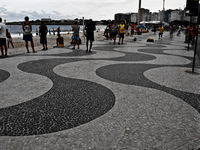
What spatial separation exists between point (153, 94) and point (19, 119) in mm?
2662

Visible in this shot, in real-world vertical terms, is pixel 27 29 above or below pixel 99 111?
above

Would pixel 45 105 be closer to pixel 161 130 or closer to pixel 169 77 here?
pixel 161 130

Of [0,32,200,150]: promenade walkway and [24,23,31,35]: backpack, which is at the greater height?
[24,23,31,35]: backpack

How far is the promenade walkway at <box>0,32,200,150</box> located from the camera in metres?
2.26

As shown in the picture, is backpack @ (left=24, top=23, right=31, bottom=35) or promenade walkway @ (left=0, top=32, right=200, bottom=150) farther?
backpack @ (left=24, top=23, right=31, bottom=35)

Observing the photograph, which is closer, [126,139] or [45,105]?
[126,139]

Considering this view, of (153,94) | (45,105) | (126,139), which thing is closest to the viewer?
(126,139)

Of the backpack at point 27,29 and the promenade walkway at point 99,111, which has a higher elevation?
the backpack at point 27,29

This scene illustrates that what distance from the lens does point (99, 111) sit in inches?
122

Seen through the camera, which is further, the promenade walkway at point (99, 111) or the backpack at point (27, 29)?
the backpack at point (27, 29)

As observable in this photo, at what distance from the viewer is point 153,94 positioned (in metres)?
3.89

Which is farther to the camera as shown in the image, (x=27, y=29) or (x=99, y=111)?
(x=27, y=29)

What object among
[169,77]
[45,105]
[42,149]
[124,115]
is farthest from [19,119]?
[169,77]

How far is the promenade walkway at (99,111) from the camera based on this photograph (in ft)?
7.42
